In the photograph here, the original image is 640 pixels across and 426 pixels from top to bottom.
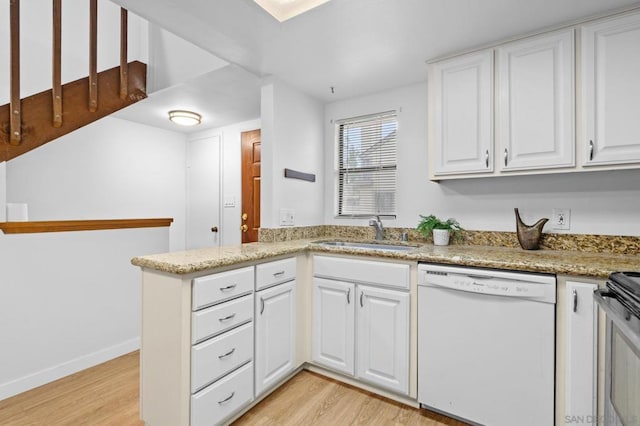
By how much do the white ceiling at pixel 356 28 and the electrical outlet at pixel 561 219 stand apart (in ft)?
3.59

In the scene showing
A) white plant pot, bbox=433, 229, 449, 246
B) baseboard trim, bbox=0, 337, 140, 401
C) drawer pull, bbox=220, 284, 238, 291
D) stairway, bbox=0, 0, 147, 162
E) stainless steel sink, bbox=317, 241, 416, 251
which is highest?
stairway, bbox=0, 0, 147, 162

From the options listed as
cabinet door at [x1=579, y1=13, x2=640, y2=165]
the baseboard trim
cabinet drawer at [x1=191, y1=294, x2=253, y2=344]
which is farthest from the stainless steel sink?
the baseboard trim

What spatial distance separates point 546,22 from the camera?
168 centimetres

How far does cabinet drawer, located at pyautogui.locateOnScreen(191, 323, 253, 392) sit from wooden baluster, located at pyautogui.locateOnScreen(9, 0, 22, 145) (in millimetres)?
2004

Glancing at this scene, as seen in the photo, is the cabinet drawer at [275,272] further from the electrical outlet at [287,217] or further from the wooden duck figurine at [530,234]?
the wooden duck figurine at [530,234]

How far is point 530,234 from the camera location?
193 centimetres

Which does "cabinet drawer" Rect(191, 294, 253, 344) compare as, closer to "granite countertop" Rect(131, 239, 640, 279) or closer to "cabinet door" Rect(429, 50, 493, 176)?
"granite countertop" Rect(131, 239, 640, 279)

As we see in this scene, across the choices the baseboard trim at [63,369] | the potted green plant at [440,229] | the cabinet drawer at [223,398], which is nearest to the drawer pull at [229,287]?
the cabinet drawer at [223,398]

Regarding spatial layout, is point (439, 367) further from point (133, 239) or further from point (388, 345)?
point (133, 239)

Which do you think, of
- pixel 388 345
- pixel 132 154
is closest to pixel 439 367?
pixel 388 345

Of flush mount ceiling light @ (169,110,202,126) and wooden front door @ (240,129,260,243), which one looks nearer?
flush mount ceiling light @ (169,110,202,126)

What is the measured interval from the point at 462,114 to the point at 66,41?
329 cm

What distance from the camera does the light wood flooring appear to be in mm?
1675

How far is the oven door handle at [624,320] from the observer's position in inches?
34.0
